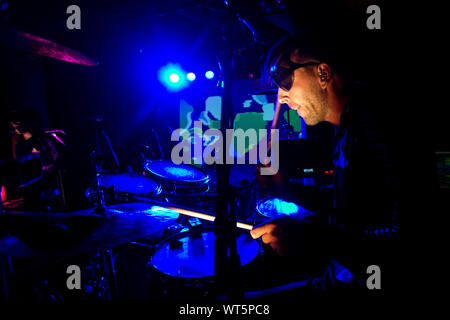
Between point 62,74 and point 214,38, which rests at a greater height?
point 62,74

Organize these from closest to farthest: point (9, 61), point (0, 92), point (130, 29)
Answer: point (0, 92)
point (9, 61)
point (130, 29)

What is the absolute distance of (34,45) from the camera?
2.93 meters

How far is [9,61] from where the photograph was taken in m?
3.83

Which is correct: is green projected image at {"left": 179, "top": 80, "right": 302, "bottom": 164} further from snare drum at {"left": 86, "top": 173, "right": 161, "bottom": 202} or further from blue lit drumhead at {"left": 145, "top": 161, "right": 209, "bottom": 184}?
snare drum at {"left": 86, "top": 173, "right": 161, "bottom": 202}

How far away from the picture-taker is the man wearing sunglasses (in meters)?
0.90

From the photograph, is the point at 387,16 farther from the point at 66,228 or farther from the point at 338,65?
the point at 66,228

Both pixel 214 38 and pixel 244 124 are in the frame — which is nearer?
pixel 214 38

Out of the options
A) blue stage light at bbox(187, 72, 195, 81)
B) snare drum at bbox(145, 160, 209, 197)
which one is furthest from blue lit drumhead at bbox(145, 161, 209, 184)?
blue stage light at bbox(187, 72, 195, 81)

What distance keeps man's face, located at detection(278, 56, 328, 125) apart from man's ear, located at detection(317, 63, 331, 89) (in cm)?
2

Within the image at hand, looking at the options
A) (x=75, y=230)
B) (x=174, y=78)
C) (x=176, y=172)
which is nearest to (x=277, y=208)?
(x=176, y=172)

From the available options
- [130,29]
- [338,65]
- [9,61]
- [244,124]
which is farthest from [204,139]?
[338,65]

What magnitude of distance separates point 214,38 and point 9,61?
4669mm

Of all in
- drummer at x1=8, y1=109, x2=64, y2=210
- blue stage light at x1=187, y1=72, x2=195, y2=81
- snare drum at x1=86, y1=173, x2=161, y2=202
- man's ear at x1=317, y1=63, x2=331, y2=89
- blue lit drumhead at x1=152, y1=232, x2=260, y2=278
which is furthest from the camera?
blue stage light at x1=187, y1=72, x2=195, y2=81

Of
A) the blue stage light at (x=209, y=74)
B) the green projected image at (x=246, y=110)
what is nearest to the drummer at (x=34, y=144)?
the green projected image at (x=246, y=110)
